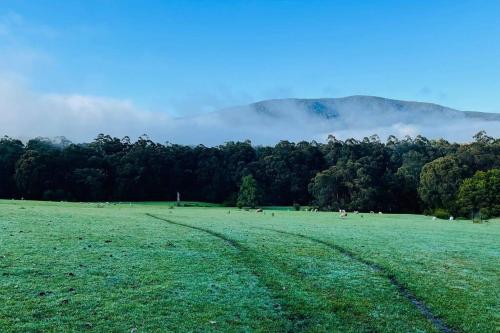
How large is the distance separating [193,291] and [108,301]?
2.11 m

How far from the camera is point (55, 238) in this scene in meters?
17.2

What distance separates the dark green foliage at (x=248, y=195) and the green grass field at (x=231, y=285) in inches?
2218

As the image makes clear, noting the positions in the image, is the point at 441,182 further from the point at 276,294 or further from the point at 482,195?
the point at 276,294

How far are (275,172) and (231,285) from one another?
82.9 metres

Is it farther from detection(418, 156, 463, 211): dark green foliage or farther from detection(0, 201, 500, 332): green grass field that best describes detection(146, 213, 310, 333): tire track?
detection(418, 156, 463, 211): dark green foliage

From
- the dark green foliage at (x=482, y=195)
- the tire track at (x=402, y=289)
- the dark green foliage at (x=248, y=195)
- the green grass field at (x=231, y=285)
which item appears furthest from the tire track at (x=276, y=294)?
the dark green foliage at (x=248, y=195)

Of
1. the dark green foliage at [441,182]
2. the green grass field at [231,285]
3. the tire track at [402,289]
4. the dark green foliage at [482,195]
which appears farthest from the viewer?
the dark green foliage at [441,182]

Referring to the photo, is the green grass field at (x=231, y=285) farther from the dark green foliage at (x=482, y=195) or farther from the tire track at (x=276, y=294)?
the dark green foliage at (x=482, y=195)

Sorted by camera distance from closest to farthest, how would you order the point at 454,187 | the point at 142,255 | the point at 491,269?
the point at 142,255, the point at 491,269, the point at 454,187

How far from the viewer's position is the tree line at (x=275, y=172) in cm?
7438

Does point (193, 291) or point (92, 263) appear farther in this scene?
point (92, 263)

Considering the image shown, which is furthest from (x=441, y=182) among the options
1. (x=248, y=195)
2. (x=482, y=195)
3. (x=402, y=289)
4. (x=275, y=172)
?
(x=402, y=289)

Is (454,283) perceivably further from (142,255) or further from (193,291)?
(142,255)

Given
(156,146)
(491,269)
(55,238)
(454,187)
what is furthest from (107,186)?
(491,269)
